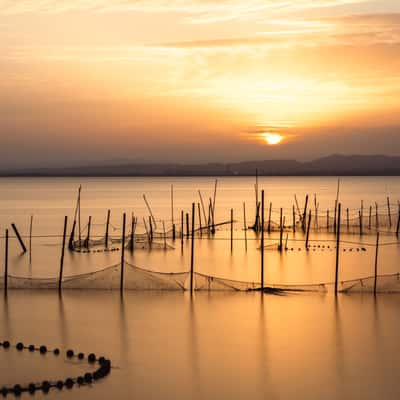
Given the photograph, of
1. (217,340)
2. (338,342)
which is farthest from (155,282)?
(338,342)

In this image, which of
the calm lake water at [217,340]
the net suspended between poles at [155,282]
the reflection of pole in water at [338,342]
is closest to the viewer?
the calm lake water at [217,340]

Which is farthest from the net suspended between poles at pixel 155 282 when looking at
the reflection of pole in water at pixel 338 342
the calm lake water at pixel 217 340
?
the reflection of pole in water at pixel 338 342

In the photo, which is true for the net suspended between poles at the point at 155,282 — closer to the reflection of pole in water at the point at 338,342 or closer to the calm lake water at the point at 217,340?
the calm lake water at the point at 217,340

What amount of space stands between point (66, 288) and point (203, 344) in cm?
456

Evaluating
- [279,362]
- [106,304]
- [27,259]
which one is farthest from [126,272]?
[27,259]

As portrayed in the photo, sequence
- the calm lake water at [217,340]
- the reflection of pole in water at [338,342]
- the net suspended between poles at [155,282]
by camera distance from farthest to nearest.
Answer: the net suspended between poles at [155,282] < the reflection of pole in water at [338,342] < the calm lake water at [217,340]

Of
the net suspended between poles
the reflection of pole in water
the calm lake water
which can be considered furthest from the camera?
the net suspended between poles

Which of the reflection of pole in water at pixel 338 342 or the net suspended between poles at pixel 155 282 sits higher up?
the net suspended between poles at pixel 155 282

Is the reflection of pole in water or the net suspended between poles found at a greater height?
the net suspended between poles

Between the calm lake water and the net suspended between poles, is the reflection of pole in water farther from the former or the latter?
the net suspended between poles

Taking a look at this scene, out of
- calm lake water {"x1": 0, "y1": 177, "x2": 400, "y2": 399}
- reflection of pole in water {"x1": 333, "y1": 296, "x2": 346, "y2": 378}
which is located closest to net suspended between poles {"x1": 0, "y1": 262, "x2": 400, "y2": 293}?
calm lake water {"x1": 0, "y1": 177, "x2": 400, "y2": 399}

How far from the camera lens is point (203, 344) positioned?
1402 cm

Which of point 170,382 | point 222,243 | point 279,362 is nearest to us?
point 170,382

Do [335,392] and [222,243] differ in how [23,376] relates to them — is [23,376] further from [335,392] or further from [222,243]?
[222,243]
